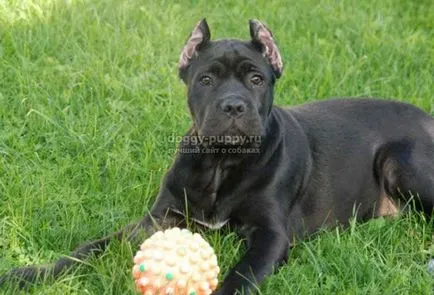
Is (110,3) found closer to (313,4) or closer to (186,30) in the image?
(186,30)

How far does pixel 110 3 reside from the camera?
6.84 m

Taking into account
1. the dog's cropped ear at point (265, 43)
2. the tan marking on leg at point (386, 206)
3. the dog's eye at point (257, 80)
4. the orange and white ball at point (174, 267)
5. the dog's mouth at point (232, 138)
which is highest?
the dog's cropped ear at point (265, 43)

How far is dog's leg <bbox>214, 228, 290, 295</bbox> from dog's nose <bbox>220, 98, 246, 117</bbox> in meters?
0.58

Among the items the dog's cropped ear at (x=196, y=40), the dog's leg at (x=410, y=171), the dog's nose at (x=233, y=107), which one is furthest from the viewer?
the dog's leg at (x=410, y=171)

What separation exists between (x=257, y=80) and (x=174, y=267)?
1184mm

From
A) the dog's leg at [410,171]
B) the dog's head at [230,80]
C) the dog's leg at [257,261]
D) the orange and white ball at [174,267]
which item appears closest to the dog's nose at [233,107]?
the dog's head at [230,80]

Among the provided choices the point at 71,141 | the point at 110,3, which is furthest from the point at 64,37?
the point at 71,141

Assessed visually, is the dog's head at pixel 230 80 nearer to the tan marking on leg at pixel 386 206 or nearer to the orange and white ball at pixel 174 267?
the orange and white ball at pixel 174 267

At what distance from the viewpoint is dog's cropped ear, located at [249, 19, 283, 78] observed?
420 cm

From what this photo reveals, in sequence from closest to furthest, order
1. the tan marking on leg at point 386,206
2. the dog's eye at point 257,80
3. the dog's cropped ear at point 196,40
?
1. the dog's eye at point 257,80
2. the dog's cropped ear at point 196,40
3. the tan marking on leg at point 386,206

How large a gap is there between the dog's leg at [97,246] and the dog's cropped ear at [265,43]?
35.4 inches

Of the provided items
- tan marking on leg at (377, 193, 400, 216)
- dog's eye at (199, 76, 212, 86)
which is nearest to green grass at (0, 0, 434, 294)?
tan marking on leg at (377, 193, 400, 216)

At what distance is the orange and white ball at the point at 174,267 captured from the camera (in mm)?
3375

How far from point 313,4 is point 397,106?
2904mm
